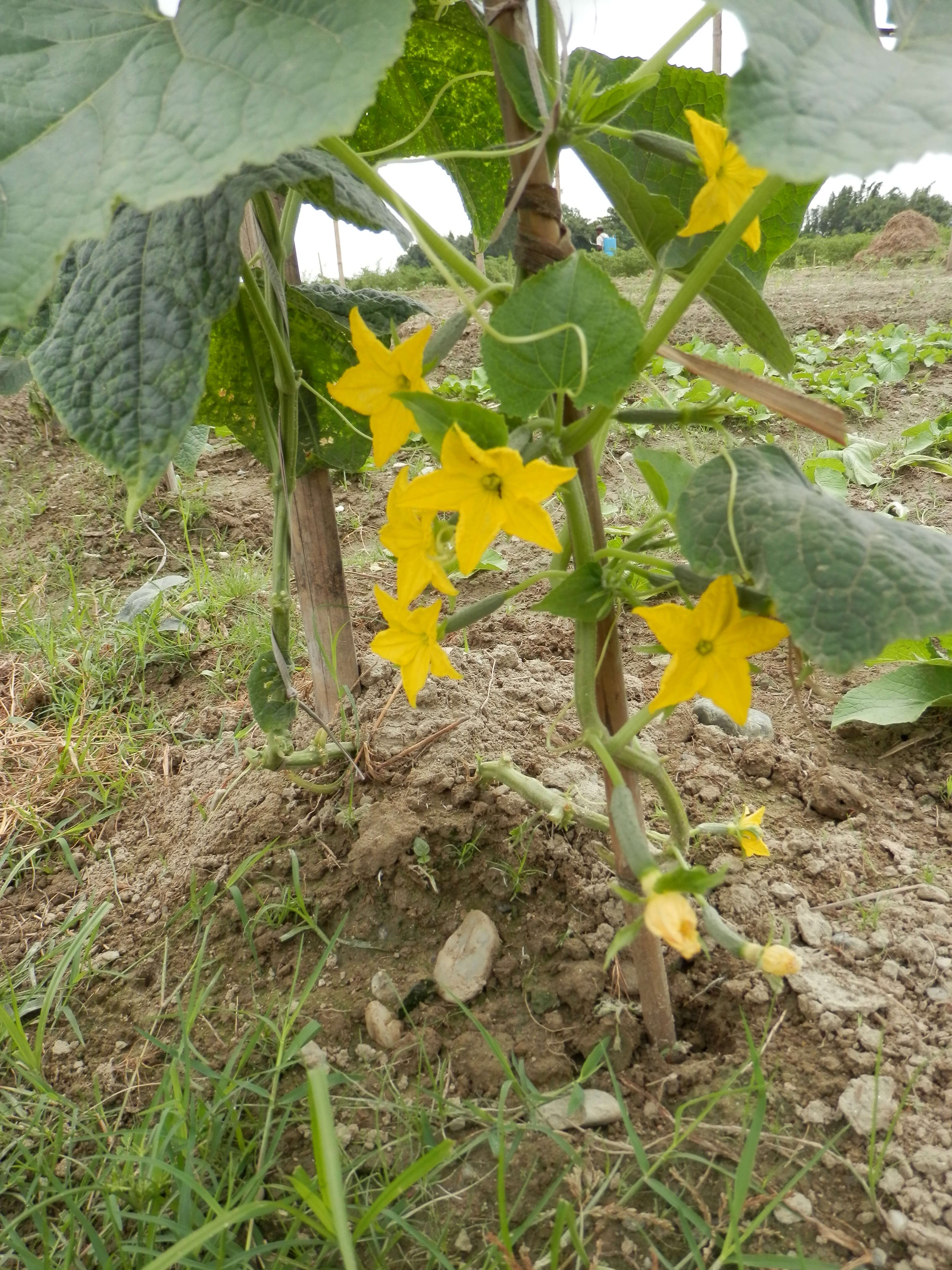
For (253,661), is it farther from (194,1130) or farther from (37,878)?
(194,1130)

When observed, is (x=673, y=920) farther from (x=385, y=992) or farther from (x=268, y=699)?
(x=268, y=699)

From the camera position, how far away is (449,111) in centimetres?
114

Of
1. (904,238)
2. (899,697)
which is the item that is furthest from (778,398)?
(904,238)

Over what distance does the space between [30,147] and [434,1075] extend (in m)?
0.99

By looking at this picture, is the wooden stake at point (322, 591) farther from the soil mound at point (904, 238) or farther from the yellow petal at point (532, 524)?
the soil mound at point (904, 238)

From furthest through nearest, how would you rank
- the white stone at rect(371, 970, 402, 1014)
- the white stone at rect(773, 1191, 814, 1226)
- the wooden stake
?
the wooden stake
the white stone at rect(371, 970, 402, 1014)
the white stone at rect(773, 1191, 814, 1226)

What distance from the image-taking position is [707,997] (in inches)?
43.6

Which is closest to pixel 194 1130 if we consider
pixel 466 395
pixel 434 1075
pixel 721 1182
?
pixel 434 1075

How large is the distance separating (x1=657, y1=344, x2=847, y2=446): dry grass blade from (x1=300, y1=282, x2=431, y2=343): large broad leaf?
0.56 m

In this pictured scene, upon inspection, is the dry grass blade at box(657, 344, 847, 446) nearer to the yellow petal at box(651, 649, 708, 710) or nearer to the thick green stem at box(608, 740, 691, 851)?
the yellow petal at box(651, 649, 708, 710)

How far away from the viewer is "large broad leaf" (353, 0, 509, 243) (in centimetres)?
104

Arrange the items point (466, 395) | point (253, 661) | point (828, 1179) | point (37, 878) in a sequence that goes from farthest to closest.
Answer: point (466, 395) → point (253, 661) → point (37, 878) → point (828, 1179)

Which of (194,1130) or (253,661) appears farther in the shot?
(253,661)

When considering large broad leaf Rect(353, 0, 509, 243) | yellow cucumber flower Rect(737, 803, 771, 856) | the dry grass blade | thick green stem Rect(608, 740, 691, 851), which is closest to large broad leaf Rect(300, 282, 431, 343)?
large broad leaf Rect(353, 0, 509, 243)
